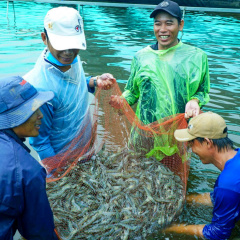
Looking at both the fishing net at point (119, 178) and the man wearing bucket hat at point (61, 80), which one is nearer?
the man wearing bucket hat at point (61, 80)

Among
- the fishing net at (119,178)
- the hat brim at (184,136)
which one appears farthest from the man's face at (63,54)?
the hat brim at (184,136)

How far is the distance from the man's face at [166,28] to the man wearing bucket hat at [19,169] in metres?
2.01

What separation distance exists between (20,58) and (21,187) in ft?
32.1

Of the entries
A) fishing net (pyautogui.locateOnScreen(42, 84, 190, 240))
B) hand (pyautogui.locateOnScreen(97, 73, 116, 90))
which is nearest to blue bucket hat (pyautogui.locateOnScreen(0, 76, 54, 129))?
fishing net (pyautogui.locateOnScreen(42, 84, 190, 240))

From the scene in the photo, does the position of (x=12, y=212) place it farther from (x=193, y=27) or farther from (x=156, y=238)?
(x=193, y=27)

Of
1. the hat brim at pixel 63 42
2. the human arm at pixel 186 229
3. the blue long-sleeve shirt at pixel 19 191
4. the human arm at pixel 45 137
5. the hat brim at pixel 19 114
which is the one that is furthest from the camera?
the human arm at pixel 186 229

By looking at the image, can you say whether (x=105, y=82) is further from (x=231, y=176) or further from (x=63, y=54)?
(x=231, y=176)

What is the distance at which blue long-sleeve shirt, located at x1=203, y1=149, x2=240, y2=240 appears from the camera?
293 cm

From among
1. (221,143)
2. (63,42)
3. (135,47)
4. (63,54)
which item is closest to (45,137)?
(63,54)

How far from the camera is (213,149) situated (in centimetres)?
318

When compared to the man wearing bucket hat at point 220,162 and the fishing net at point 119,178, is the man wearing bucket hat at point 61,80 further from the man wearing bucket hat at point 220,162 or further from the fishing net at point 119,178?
the man wearing bucket hat at point 220,162

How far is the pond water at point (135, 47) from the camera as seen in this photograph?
18.2 ft

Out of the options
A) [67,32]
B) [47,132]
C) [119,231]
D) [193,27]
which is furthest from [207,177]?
[193,27]

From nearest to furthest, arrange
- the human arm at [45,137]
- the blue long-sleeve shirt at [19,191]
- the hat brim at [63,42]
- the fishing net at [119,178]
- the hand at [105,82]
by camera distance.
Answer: the blue long-sleeve shirt at [19,191]
the hat brim at [63,42]
the human arm at [45,137]
the fishing net at [119,178]
the hand at [105,82]
